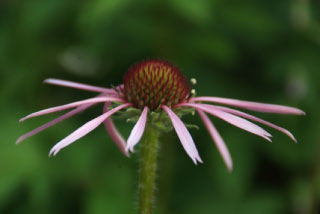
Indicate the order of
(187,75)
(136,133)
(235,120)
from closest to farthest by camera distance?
1. (136,133)
2. (235,120)
3. (187,75)

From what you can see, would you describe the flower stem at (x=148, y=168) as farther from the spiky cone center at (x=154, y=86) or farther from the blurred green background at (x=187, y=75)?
the blurred green background at (x=187, y=75)

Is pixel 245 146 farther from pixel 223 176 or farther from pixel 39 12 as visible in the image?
pixel 39 12

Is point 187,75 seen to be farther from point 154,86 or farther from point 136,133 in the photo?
point 136,133

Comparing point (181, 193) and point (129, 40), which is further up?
point (129, 40)

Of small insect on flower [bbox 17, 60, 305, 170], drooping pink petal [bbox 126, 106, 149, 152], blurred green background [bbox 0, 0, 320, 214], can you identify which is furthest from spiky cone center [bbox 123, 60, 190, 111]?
blurred green background [bbox 0, 0, 320, 214]

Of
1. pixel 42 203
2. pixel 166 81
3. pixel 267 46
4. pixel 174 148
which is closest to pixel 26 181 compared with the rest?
pixel 42 203

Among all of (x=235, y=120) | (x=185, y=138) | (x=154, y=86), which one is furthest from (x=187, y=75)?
(x=185, y=138)

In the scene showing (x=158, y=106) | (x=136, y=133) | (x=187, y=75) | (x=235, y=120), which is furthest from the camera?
(x=187, y=75)
